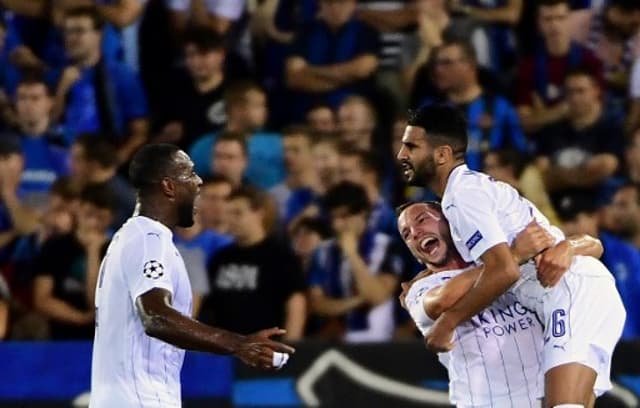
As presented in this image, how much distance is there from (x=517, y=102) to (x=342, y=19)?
140cm

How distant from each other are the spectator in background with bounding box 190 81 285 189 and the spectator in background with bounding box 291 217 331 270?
48cm

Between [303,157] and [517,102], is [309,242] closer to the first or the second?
[303,157]

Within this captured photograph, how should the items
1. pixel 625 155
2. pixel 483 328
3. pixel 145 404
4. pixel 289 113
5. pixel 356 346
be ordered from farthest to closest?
pixel 289 113 < pixel 625 155 < pixel 356 346 < pixel 483 328 < pixel 145 404

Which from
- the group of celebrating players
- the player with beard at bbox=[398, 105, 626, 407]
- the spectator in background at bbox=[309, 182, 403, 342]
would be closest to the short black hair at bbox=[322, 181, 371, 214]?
the spectator in background at bbox=[309, 182, 403, 342]

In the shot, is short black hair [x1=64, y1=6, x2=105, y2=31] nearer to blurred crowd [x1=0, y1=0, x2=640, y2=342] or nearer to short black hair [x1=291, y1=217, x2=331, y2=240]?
blurred crowd [x1=0, y1=0, x2=640, y2=342]

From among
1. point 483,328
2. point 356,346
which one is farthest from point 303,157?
point 483,328

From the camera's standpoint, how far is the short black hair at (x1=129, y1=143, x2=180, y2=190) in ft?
24.2

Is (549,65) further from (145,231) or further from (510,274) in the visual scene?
(145,231)

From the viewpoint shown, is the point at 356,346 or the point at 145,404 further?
the point at 356,346

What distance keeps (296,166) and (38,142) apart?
6.05 ft

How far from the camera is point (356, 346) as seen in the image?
425 inches

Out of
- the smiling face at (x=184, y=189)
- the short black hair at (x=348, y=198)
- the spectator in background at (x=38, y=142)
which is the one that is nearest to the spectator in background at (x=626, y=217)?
the short black hair at (x=348, y=198)

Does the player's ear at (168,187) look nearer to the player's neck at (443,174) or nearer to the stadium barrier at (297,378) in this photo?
the player's neck at (443,174)

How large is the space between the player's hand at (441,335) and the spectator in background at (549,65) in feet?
15.8
